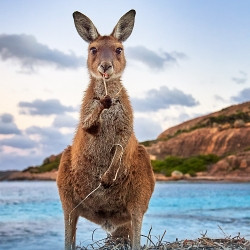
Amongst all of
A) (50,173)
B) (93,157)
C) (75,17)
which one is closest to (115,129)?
(93,157)

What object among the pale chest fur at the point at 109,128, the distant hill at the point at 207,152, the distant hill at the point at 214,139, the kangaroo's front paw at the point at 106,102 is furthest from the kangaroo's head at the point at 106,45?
the distant hill at the point at 214,139

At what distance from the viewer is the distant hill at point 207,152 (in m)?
53.8

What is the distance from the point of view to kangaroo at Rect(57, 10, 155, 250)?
425 centimetres

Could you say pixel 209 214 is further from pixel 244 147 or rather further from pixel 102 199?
pixel 244 147

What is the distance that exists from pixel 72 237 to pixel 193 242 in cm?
133

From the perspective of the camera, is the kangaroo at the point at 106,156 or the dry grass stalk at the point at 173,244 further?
the dry grass stalk at the point at 173,244

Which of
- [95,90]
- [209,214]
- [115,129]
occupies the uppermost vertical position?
[95,90]

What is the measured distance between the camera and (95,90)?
171 inches

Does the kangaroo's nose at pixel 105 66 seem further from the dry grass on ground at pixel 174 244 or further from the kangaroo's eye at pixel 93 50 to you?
the dry grass on ground at pixel 174 244

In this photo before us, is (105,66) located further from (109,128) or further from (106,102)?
(109,128)

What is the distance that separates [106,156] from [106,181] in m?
0.20

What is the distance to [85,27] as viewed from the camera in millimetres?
4418

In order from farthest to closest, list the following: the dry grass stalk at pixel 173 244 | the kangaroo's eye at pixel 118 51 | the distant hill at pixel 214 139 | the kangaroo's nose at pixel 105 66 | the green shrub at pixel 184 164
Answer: the distant hill at pixel 214 139 < the green shrub at pixel 184 164 < the dry grass stalk at pixel 173 244 < the kangaroo's eye at pixel 118 51 < the kangaroo's nose at pixel 105 66

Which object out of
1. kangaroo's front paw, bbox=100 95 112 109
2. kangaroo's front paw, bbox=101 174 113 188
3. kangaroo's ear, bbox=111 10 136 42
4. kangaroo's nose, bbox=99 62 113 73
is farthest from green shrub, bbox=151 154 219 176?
kangaroo's front paw, bbox=100 95 112 109
